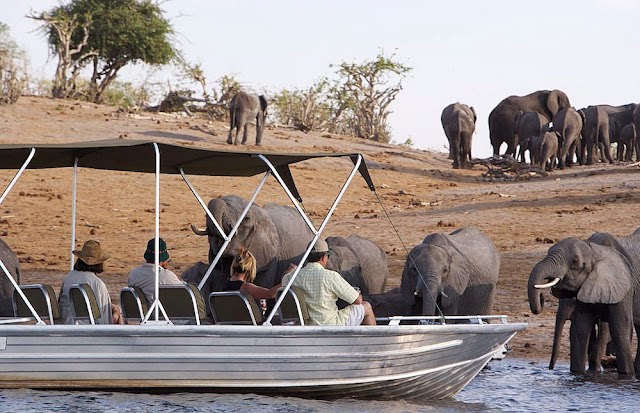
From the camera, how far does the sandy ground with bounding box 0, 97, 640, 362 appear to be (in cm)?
1669

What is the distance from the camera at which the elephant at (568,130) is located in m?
30.3

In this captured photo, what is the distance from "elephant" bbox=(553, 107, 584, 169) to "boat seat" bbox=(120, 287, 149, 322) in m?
20.8

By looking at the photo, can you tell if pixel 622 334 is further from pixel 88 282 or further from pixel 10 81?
pixel 10 81

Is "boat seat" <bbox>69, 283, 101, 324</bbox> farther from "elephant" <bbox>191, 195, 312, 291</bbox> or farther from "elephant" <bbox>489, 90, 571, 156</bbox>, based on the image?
"elephant" <bbox>489, 90, 571, 156</bbox>

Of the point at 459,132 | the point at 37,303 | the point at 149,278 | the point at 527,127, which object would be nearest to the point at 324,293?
the point at 149,278

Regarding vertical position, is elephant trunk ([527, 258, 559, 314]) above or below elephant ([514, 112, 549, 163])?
below

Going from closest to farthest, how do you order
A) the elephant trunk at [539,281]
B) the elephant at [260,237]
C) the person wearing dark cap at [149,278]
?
the person wearing dark cap at [149,278] < the elephant trunk at [539,281] < the elephant at [260,237]

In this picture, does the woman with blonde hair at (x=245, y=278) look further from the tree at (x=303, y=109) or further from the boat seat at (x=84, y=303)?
the tree at (x=303, y=109)

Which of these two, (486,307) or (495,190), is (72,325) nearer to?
(486,307)

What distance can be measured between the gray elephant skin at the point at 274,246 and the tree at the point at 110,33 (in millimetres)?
19929

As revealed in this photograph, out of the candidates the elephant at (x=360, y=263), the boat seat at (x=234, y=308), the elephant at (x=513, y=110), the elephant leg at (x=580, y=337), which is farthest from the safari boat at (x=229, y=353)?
the elephant at (x=513, y=110)

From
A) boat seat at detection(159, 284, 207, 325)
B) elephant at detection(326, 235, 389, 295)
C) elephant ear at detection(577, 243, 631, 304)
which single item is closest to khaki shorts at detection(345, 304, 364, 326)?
boat seat at detection(159, 284, 207, 325)

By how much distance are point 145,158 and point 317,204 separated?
35.3ft

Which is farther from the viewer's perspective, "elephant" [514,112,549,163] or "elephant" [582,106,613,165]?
"elephant" [582,106,613,165]
